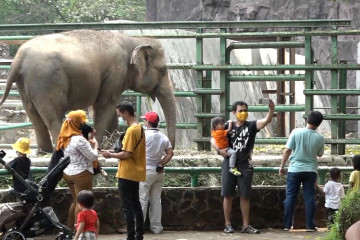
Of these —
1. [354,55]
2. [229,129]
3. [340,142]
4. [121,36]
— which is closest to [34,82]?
[121,36]

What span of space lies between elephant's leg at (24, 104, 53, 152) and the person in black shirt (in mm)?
3120

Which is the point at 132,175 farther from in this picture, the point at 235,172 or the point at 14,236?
the point at 235,172

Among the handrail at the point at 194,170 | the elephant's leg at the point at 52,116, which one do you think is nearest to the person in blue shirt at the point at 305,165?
the handrail at the point at 194,170

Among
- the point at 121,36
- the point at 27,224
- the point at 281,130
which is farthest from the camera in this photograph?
the point at 281,130

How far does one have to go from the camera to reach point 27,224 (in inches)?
508

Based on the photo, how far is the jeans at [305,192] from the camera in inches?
560

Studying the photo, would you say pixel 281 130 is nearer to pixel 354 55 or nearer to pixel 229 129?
pixel 229 129

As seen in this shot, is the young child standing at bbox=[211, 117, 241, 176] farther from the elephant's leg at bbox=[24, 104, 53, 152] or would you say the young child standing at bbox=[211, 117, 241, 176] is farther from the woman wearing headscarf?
the elephant's leg at bbox=[24, 104, 53, 152]

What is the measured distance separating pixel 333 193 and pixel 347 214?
2.61 meters

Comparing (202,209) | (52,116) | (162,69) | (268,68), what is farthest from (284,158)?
(162,69)

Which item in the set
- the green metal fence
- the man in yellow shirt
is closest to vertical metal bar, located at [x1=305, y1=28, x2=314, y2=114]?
the green metal fence

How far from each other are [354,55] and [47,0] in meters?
17.7

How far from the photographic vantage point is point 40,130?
16469 millimetres

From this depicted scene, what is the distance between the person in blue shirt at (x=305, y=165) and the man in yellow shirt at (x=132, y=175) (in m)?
2.04
